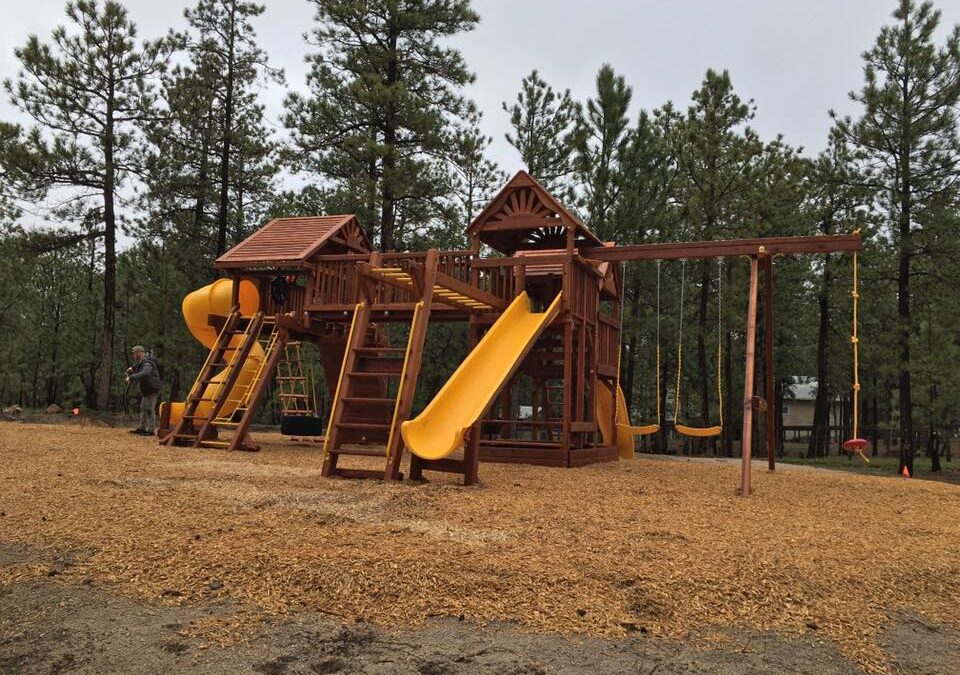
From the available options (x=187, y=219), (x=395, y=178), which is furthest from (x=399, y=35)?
(x=187, y=219)

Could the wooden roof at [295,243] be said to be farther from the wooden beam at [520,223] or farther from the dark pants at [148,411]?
the dark pants at [148,411]

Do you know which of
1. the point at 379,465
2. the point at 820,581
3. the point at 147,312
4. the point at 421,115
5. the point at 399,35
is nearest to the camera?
the point at 820,581

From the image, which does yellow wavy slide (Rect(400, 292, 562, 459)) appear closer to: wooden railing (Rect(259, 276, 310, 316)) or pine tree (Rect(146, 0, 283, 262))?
wooden railing (Rect(259, 276, 310, 316))

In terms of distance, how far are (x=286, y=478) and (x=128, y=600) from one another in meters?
4.18

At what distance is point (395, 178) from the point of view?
19.0m

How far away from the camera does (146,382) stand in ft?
45.1

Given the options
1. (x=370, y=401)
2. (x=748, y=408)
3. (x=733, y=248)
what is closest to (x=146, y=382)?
(x=370, y=401)

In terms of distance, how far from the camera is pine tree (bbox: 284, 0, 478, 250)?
19.1 meters

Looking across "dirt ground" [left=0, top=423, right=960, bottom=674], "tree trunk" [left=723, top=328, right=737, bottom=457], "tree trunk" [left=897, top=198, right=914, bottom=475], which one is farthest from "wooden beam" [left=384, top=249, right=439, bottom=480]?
"tree trunk" [left=723, top=328, right=737, bottom=457]

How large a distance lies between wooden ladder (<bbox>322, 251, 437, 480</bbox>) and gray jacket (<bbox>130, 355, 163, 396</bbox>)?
21.3 feet

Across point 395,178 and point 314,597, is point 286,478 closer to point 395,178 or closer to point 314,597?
point 314,597

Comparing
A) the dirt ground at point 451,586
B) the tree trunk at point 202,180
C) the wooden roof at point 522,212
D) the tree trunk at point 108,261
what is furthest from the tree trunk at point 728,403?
the tree trunk at point 108,261

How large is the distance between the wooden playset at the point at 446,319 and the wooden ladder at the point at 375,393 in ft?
0.07

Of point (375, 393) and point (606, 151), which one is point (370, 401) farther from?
point (606, 151)
